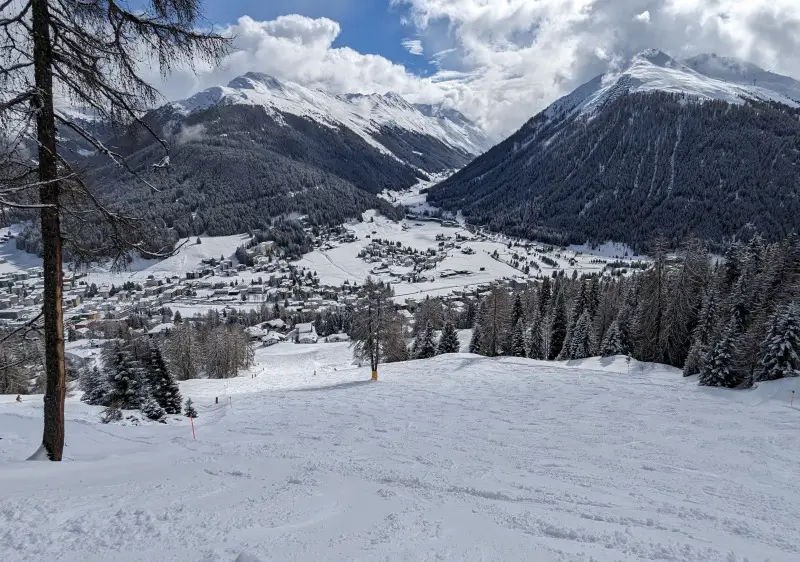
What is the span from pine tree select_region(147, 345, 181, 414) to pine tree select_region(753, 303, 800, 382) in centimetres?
2839

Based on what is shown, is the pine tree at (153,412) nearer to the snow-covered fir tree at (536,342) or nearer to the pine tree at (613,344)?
the pine tree at (613,344)

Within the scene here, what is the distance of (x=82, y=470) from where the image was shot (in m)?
6.36

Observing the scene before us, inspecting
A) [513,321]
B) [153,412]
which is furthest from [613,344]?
[153,412]

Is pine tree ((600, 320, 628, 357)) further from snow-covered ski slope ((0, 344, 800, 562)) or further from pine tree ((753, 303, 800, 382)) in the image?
snow-covered ski slope ((0, 344, 800, 562))

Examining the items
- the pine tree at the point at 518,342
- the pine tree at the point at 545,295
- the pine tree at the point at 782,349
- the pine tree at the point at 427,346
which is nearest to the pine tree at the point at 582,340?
the pine tree at the point at 518,342

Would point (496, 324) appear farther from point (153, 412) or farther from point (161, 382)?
point (153, 412)

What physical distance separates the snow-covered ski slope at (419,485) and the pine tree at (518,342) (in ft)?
77.6

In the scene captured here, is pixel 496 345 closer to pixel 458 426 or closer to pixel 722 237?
pixel 458 426

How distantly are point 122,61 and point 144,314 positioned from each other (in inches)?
4744

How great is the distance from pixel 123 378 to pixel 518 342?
3281 centimetres

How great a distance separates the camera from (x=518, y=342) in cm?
4091

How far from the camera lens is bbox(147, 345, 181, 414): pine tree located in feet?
66.8

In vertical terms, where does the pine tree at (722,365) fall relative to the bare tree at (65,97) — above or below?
below

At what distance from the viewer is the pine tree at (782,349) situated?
19156mm
